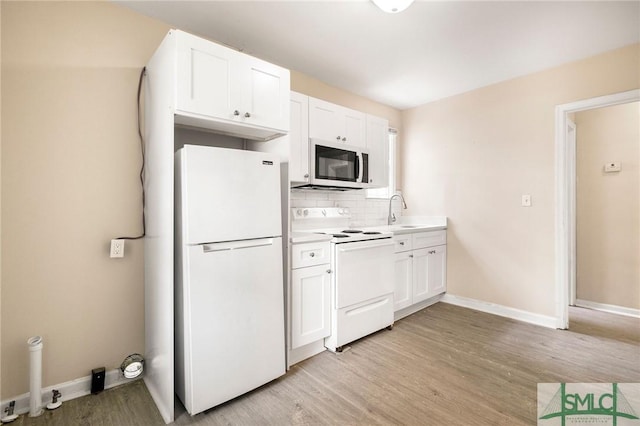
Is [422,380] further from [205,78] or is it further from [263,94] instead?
[205,78]

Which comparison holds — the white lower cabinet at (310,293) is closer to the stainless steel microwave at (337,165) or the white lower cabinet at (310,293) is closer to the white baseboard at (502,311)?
the stainless steel microwave at (337,165)

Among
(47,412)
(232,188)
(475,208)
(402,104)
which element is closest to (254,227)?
(232,188)

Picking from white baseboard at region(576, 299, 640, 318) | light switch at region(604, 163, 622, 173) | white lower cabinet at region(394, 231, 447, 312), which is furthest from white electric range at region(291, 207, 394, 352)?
light switch at region(604, 163, 622, 173)

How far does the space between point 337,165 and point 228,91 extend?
4.28ft

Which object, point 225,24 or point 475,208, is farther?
point 475,208

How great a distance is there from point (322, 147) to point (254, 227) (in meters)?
1.21

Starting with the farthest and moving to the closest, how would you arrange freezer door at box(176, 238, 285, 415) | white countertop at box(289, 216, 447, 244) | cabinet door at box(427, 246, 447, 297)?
cabinet door at box(427, 246, 447, 297) → white countertop at box(289, 216, 447, 244) → freezer door at box(176, 238, 285, 415)

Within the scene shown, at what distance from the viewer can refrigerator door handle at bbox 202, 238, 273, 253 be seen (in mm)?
1665

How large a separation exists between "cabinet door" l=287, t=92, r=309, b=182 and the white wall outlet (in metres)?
1.31

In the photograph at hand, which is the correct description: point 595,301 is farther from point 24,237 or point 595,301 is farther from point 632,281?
point 24,237

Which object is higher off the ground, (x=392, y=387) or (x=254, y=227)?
(x=254, y=227)

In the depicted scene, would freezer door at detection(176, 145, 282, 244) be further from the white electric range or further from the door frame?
the door frame

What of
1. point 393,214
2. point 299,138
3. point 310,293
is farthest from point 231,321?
point 393,214

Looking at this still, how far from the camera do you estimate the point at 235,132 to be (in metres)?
2.15
